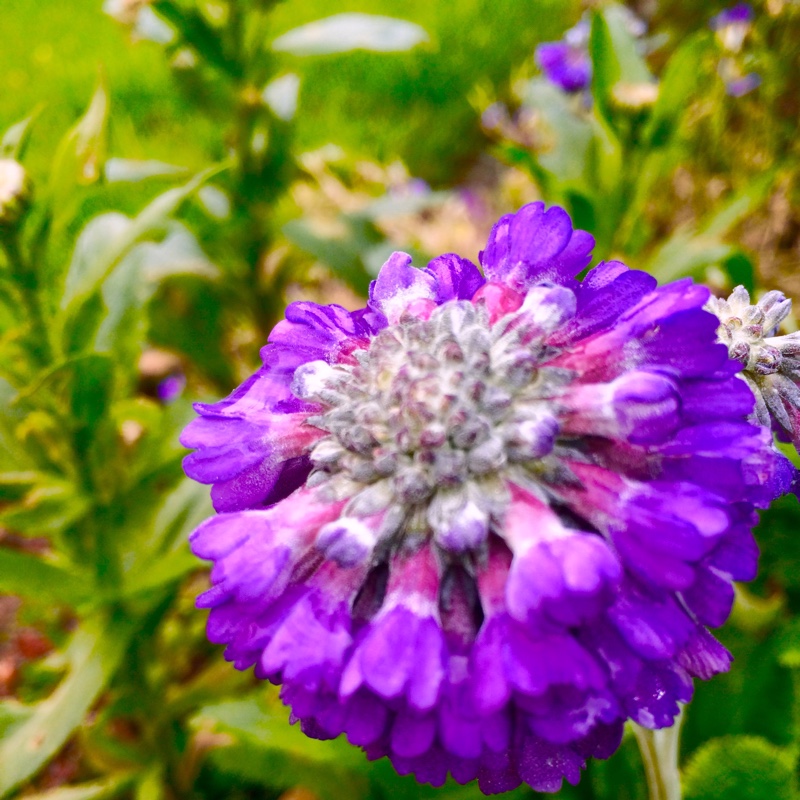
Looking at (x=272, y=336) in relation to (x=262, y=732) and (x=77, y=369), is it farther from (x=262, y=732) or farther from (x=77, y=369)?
(x=262, y=732)

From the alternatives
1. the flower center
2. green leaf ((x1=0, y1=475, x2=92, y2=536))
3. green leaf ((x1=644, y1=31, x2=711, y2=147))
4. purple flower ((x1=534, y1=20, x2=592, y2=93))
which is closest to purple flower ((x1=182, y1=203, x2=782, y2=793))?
the flower center

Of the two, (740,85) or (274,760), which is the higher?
(740,85)

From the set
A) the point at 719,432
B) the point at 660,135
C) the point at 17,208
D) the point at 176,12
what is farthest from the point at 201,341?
the point at 719,432

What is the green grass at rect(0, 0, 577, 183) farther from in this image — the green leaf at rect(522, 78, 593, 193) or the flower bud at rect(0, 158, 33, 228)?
the flower bud at rect(0, 158, 33, 228)

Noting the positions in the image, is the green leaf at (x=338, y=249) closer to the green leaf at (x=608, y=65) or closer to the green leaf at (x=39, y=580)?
the green leaf at (x=608, y=65)

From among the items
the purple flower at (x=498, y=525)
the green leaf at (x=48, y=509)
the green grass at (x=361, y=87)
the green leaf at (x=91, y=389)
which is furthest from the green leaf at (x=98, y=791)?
the green grass at (x=361, y=87)

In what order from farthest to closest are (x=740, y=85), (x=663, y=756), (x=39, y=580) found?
(x=740, y=85) < (x=39, y=580) < (x=663, y=756)

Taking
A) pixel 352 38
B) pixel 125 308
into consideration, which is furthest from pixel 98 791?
pixel 352 38

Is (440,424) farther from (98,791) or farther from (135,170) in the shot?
(135,170)
